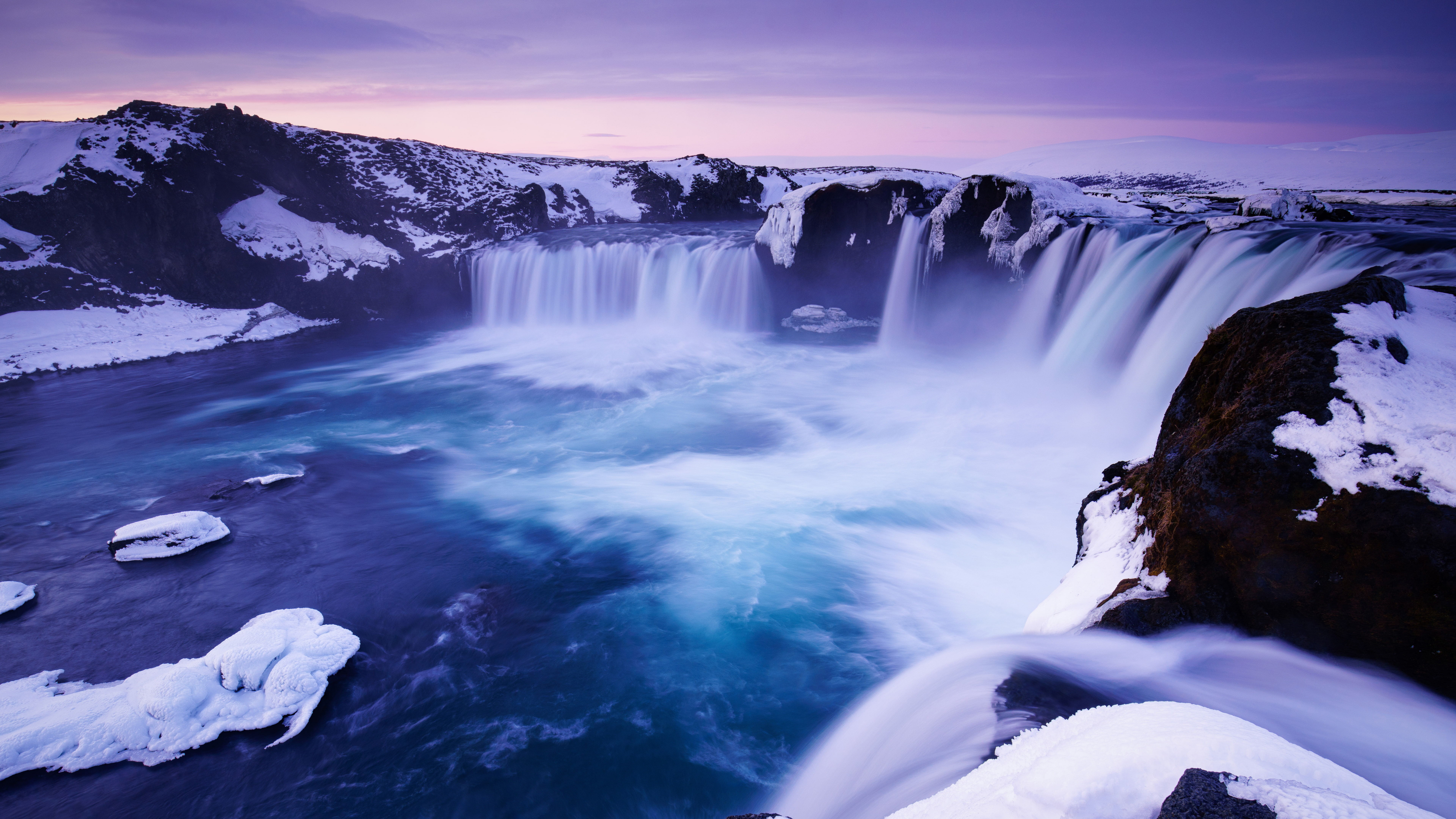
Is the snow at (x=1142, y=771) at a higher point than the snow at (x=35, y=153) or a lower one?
lower

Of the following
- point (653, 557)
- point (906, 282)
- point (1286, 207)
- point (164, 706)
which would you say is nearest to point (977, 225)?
point (906, 282)

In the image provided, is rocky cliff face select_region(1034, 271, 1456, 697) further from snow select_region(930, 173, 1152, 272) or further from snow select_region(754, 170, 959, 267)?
snow select_region(754, 170, 959, 267)

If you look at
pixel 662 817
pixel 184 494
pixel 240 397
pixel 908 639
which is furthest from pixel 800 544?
pixel 240 397

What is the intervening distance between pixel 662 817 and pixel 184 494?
35.1ft

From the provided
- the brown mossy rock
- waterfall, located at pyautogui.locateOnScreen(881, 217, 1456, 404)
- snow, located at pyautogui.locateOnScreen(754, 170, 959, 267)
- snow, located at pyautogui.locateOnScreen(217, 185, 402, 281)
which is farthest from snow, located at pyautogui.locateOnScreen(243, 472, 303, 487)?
snow, located at pyautogui.locateOnScreen(217, 185, 402, 281)

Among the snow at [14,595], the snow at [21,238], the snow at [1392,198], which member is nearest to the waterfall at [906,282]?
the snow at [1392,198]

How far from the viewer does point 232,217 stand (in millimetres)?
24688

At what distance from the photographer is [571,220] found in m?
33.5

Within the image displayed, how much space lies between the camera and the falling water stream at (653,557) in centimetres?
485

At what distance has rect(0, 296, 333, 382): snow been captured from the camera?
1847 centimetres

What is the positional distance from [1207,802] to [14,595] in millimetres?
11764

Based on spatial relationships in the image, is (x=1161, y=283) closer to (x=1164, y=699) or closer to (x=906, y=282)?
(x=906, y=282)

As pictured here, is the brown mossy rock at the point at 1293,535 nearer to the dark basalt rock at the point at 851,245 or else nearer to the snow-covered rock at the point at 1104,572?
the snow-covered rock at the point at 1104,572

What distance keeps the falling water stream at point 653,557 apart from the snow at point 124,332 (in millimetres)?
1950
